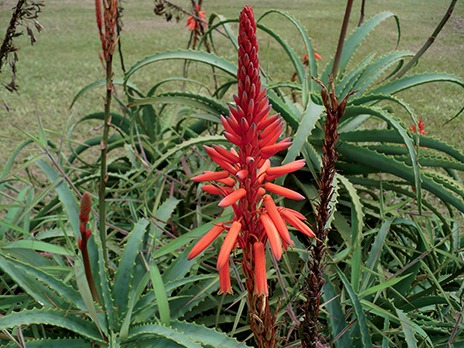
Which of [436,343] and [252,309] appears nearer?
[252,309]

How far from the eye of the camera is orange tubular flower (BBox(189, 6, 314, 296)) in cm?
72

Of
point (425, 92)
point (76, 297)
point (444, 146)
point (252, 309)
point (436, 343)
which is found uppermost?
point (252, 309)

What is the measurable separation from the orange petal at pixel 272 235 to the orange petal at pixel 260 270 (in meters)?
0.01

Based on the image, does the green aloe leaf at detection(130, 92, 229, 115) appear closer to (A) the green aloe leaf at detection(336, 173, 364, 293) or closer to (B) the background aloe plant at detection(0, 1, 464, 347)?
(B) the background aloe plant at detection(0, 1, 464, 347)

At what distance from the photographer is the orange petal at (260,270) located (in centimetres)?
70

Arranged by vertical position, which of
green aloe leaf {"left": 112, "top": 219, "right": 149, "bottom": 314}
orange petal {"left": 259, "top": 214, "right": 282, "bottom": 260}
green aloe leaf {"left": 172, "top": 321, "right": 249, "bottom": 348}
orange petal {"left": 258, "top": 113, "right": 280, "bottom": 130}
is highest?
orange petal {"left": 258, "top": 113, "right": 280, "bottom": 130}

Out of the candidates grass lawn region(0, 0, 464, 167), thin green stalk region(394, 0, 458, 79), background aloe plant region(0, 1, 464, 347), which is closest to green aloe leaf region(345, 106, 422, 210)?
background aloe plant region(0, 1, 464, 347)

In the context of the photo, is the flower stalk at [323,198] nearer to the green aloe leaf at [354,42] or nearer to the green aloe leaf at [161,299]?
the green aloe leaf at [161,299]

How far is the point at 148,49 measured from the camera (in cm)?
648

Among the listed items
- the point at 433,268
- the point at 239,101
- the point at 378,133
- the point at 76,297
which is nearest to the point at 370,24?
the point at 378,133

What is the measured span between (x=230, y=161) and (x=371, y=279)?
2.94 feet

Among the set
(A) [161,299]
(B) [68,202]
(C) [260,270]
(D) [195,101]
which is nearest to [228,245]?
(C) [260,270]

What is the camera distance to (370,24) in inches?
84.5

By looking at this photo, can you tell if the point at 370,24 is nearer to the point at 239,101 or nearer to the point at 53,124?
the point at 239,101
